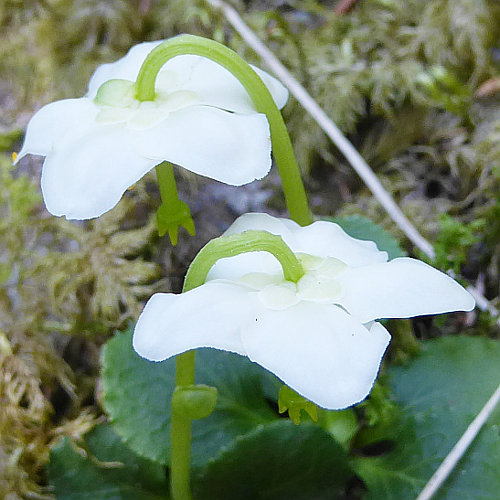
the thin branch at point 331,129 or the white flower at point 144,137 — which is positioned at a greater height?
the white flower at point 144,137

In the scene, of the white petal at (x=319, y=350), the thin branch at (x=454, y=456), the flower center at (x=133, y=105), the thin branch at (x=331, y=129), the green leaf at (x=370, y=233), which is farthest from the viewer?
the thin branch at (x=331, y=129)

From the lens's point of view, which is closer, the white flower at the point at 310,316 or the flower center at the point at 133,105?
the white flower at the point at 310,316

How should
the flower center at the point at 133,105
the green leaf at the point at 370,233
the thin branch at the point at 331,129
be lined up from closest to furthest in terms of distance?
the flower center at the point at 133,105, the green leaf at the point at 370,233, the thin branch at the point at 331,129

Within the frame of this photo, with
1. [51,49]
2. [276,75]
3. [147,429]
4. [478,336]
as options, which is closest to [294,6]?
[276,75]

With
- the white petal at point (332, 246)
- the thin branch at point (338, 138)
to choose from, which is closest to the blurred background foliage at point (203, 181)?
the thin branch at point (338, 138)

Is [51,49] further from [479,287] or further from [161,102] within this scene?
[479,287]

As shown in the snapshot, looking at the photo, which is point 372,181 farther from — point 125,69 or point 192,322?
point 192,322

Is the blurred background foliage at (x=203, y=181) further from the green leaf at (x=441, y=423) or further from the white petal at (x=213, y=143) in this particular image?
the white petal at (x=213, y=143)

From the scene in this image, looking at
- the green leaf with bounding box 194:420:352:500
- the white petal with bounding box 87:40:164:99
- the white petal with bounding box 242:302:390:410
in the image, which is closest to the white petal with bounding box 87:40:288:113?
the white petal with bounding box 87:40:164:99
